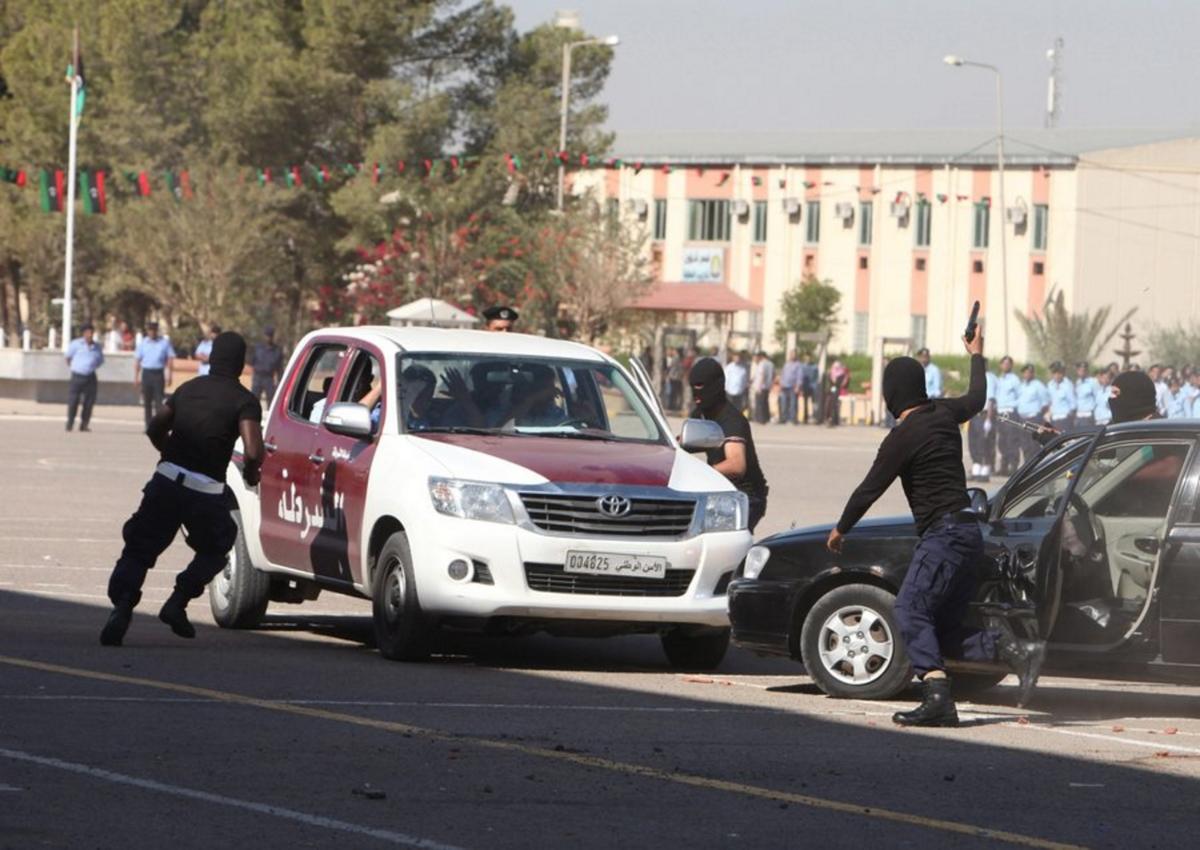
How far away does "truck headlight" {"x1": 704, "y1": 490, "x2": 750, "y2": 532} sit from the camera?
12445 mm

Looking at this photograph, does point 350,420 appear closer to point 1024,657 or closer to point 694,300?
point 1024,657

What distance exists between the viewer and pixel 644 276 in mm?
68875

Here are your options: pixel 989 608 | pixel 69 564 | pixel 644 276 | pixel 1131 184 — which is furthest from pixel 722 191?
pixel 989 608

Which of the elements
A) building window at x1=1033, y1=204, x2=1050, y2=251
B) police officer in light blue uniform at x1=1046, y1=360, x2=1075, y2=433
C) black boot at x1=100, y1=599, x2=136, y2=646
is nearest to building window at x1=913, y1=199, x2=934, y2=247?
building window at x1=1033, y1=204, x2=1050, y2=251

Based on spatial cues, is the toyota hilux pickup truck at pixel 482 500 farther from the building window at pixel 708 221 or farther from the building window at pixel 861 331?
the building window at pixel 708 221

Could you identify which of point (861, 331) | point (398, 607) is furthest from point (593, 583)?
point (861, 331)

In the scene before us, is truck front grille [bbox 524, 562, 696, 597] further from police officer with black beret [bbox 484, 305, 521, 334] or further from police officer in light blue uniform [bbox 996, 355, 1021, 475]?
police officer in light blue uniform [bbox 996, 355, 1021, 475]

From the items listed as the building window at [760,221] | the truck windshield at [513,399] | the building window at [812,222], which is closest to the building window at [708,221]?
the building window at [760,221]

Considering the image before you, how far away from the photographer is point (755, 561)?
1192 centimetres

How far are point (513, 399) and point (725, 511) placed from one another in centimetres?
148

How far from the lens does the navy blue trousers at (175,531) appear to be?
12.6 metres

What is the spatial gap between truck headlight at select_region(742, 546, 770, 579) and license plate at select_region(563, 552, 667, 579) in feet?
1.54

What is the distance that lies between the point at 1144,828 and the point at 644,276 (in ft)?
201

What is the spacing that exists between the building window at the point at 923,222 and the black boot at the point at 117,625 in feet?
250
